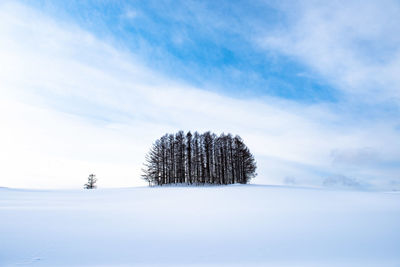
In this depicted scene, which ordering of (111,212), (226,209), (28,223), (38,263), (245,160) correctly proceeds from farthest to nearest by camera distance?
(245,160), (226,209), (111,212), (28,223), (38,263)

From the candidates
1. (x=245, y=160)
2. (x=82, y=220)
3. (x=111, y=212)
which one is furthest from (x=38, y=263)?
(x=245, y=160)

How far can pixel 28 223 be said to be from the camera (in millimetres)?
6797

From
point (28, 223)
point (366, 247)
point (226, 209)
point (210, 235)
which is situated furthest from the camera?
point (226, 209)

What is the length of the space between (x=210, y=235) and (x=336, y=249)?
326cm

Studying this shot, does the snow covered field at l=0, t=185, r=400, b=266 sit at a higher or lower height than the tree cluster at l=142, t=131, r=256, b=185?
lower

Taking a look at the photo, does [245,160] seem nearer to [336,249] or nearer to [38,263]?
[336,249]

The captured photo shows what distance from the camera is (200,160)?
3738 cm

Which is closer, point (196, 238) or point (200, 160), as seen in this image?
point (196, 238)

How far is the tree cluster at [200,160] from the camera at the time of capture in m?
36.9

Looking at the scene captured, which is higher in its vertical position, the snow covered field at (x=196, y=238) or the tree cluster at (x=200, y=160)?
the tree cluster at (x=200, y=160)

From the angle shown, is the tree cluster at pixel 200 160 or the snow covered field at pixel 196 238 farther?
the tree cluster at pixel 200 160

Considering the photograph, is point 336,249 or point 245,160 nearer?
point 336,249

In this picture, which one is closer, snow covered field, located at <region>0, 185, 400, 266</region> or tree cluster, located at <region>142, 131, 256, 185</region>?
snow covered field, located at <region>0, 185, 400, 266</region>

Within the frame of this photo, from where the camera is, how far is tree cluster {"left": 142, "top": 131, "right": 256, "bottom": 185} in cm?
3694
